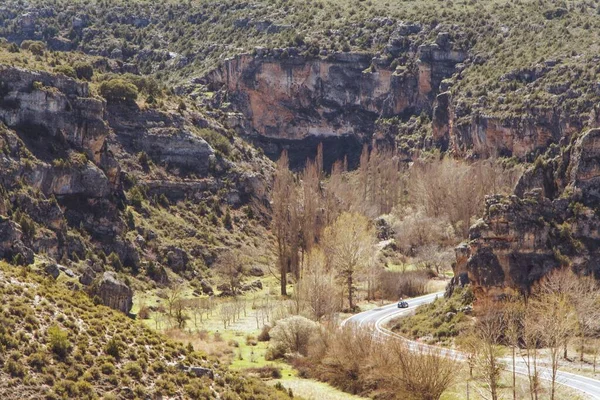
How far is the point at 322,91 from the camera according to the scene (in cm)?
17950

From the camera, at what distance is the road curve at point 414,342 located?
56688 mm

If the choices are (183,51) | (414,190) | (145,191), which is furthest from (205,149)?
(183,51)

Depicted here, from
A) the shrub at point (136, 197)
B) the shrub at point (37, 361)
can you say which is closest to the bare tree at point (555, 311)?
the shrub at point (37, 361)

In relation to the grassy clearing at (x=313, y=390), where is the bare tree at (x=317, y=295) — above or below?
above

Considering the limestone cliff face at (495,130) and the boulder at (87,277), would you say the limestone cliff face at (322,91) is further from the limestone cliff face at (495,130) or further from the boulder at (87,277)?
the boulder at (87,277)

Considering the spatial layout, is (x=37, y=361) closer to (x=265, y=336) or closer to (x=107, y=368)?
(x=107, y=368)

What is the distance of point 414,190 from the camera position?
490 ft

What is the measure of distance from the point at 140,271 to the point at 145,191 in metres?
17.3


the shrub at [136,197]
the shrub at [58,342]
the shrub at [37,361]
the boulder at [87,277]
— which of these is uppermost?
the shrub at [136,197]

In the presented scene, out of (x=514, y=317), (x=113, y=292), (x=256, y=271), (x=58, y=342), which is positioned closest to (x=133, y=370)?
(x=58, y=342)

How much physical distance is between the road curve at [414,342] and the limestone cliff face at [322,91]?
81521mm

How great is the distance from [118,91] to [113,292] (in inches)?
1907

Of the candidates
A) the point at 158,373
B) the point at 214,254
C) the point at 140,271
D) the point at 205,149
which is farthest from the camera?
the point at 205,149

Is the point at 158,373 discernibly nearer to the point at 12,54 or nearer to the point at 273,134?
the point at 12,54
